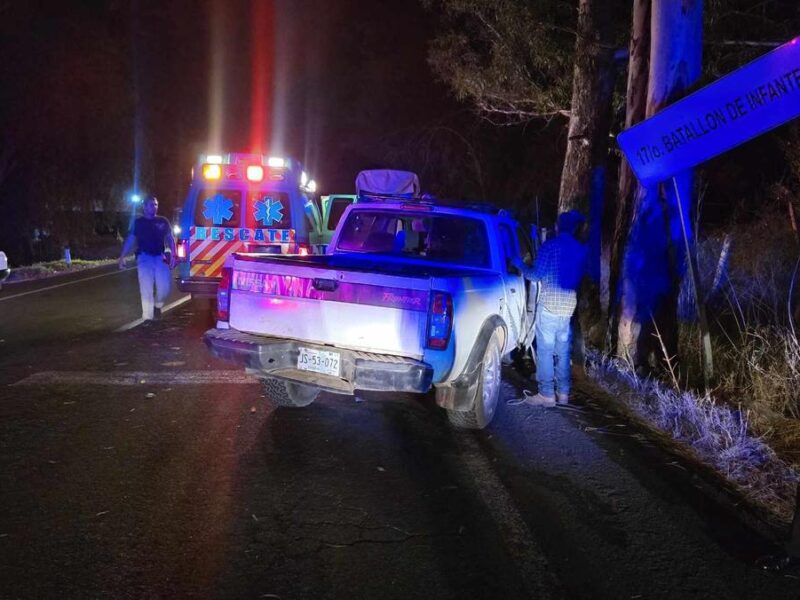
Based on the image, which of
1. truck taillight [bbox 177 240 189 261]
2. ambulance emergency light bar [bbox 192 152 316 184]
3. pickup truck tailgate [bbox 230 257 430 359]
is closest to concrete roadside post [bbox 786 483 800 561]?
pickup truck tailgate [bbox 230 257 430 359]

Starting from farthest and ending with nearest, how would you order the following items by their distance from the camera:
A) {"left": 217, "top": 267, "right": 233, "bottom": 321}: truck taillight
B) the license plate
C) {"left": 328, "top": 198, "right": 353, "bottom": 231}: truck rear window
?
{"left": 328, "top": 198, "right": 353, "bottom": 231}: truck rear window → {"left": 217, "top": 267, "right": 233, "bottom": 321}: truck taillight → the license plate

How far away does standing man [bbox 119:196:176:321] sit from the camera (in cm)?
1018

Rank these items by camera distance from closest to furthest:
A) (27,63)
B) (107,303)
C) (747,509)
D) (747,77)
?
(747,509), (747,77), (107,303), (27,63)

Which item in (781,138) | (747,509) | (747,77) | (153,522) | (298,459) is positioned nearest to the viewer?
(153,522)

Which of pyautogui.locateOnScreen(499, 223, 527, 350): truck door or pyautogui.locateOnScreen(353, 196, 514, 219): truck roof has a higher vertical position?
pyautogui.locateOnScreen(353, 196, 514, 219): truck roof

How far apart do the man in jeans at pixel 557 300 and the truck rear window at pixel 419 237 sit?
57 centimetres

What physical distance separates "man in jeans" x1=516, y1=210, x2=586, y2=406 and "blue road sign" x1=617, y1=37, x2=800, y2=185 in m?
0.87

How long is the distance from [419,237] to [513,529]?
143 inches

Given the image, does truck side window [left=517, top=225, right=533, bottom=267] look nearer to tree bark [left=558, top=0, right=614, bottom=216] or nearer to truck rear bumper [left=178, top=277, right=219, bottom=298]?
tree bark [left=558, top=0, right=614, bottom=216]

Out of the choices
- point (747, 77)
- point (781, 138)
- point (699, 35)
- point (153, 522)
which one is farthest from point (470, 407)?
point (781, 138)

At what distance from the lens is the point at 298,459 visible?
4934 mm

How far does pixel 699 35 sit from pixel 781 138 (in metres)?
7.63

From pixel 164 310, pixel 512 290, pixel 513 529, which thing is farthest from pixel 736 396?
pixel 164 310

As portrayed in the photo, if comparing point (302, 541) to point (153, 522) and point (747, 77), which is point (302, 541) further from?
point (747, 77)
